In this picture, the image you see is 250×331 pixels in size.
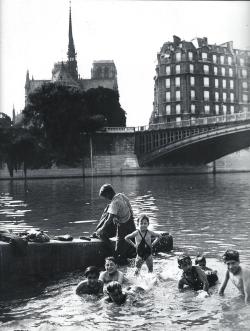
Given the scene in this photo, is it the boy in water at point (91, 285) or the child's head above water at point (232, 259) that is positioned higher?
the child's head above water at point (232, 259)

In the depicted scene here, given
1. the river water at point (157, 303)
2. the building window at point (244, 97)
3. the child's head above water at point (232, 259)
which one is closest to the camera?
the river water at point (157, 303)

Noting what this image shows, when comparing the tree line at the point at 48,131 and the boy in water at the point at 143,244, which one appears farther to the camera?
the tree line at the point at 48,131

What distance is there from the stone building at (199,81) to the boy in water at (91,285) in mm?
80131

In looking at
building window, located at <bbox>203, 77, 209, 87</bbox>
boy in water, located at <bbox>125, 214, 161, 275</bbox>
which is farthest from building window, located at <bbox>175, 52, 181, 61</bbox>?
boy in water, located at <bbox>125, 214, 161, 275</bbox>

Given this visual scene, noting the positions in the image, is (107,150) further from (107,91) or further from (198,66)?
(198,66)

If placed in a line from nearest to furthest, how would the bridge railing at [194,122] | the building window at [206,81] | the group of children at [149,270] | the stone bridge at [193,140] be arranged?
the group of children at [149,270], the bridge railing at [194,122], the stone bridge at [193,140], the building window at [206,81]

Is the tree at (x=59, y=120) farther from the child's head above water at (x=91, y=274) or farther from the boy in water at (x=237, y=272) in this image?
the boy in water at (x=237, y=272)

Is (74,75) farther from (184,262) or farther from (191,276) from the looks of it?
(184,262)

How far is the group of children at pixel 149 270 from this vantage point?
823 centimetres

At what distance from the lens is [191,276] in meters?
9.19

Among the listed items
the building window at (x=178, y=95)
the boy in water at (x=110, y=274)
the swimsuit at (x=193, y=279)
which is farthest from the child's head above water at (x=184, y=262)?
the building window at (x=178, y=95)

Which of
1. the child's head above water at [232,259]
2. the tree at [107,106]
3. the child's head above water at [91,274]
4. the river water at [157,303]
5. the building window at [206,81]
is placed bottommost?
the river water at [157,303]

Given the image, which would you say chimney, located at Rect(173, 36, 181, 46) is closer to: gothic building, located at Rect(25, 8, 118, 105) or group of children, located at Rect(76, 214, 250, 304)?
gothic building, located at Rect(25, 8, 118, 105)

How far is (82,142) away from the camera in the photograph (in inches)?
2515
